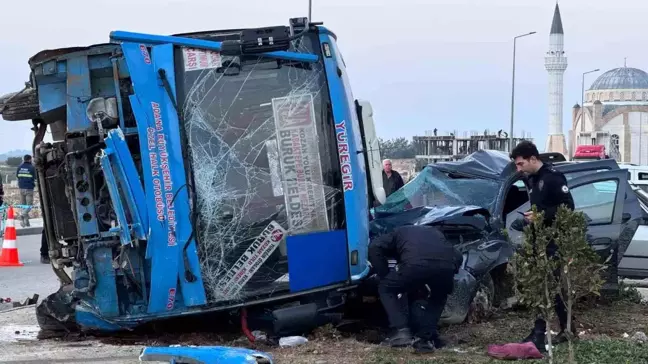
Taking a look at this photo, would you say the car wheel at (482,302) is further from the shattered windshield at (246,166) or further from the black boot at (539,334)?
the shattered windshield at (246,166)

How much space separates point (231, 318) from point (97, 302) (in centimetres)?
113

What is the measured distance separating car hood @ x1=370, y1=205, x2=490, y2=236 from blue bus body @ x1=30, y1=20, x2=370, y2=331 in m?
1.32

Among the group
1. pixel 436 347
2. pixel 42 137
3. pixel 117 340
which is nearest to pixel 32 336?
pixel 117 340

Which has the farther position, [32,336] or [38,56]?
[32,336]

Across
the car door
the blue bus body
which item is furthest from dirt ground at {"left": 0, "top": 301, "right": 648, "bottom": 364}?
the car door

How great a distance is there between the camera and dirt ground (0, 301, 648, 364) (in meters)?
7.29

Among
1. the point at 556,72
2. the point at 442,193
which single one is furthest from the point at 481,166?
the point at 556,72

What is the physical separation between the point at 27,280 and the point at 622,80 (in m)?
115

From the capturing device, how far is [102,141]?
7512mm

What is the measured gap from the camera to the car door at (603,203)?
33.9ft

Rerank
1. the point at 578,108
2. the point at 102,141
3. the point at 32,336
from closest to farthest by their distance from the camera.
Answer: the point at 102,141 < the point at 32,336 < the point at 578,108

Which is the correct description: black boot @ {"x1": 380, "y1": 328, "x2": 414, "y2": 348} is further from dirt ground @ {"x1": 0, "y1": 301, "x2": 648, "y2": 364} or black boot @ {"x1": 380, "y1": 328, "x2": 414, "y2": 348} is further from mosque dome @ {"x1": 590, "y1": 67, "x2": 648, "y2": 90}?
mosque dome @ {"x1": 590, "y1": 67, "x2": 648, "y2": 90}

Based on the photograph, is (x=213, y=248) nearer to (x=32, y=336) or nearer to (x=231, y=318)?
(x=231, y=318)

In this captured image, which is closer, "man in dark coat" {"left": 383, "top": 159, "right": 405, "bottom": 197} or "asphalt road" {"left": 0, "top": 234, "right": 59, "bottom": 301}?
"asphalt road" {"left": 0, "top": 234, "right": 59, "bottom": 301}
